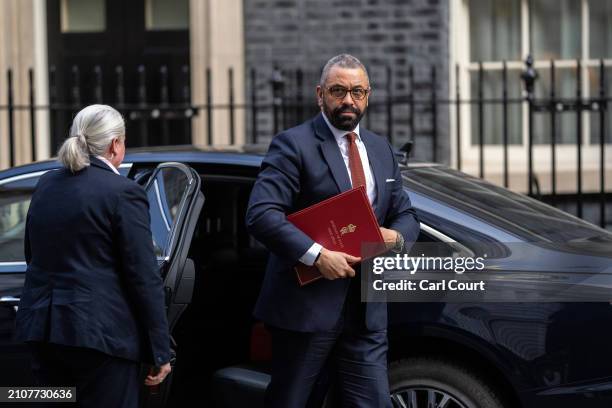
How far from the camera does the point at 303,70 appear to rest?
9906mm

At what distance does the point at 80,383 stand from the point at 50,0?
7267 mm

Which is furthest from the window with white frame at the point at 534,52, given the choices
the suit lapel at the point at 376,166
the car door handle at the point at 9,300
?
the car door handle at the point at 9,300

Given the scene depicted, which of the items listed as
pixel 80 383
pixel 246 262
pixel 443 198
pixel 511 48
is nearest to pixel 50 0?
pixel 511 48

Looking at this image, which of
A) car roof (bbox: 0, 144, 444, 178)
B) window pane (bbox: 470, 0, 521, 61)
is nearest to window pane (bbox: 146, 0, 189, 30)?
window pane (bbox: 470, 0, 521, 61)

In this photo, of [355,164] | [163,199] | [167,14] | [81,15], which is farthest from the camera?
[81,15]

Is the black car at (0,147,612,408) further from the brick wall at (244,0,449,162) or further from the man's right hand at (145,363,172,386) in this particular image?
the brick wall at (244,0,449,162)

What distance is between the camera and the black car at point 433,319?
4.56m

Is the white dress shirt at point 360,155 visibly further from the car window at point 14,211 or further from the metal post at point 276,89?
the metal post at point 276,89

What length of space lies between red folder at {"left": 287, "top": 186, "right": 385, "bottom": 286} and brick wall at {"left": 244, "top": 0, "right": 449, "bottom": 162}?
18.2 ft

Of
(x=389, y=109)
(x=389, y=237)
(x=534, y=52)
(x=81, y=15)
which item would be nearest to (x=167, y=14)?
(x=81, y=15)

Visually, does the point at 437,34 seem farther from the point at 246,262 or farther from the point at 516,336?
the point at 516,336

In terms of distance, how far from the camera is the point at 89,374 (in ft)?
12.8

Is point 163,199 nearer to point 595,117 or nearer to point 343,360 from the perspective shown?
point 343,360

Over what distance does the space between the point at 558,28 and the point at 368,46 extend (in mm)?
1706
